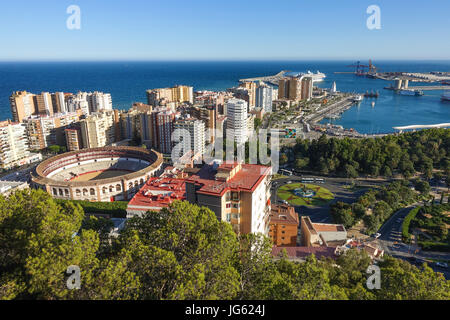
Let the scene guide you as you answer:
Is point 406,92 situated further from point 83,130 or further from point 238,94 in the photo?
point 83,130

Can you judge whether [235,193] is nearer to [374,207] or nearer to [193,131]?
[374,207]

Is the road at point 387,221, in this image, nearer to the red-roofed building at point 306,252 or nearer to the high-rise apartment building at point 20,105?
the red-roofed building at point 306,252

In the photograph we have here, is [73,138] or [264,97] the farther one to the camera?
[264,97]

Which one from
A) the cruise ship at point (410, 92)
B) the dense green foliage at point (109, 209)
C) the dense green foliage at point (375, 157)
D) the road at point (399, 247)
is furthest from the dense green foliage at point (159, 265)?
the cruise ship at point (410, 92)

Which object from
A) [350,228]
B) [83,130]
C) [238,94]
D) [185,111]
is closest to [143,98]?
[238,94]

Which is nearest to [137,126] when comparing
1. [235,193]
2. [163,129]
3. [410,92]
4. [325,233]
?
[163,129]

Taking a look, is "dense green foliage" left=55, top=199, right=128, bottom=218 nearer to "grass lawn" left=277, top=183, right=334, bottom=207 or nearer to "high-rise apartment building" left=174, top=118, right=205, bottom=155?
"grass lawn" left=277, top=183, right=334, bottom=207
